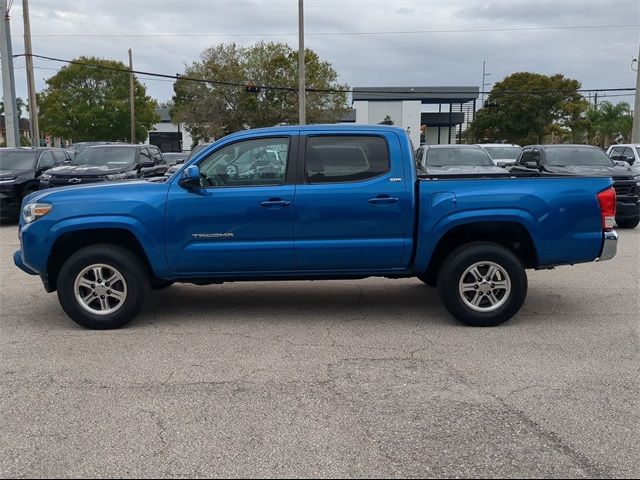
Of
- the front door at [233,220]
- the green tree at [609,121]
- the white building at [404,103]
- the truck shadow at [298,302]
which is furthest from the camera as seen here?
the white building at [404,103]

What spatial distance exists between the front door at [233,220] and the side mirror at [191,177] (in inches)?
2.1

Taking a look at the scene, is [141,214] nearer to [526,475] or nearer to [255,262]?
[255,262]

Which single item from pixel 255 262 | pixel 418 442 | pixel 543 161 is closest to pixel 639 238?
pixel 543 161

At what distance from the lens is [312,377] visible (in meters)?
4.55

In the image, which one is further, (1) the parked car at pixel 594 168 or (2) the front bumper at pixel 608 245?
(1) the parked car at pixel 594 168

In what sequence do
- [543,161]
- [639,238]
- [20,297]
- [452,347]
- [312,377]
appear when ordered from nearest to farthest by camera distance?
[312,377] → [452,347] → [20,297] → [639,238] → [543,161]

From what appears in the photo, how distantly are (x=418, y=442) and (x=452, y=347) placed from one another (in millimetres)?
1805

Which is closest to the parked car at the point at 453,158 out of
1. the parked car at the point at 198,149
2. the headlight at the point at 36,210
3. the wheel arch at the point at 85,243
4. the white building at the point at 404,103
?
the parked car at the point at 198,149

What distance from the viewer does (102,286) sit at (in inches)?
226

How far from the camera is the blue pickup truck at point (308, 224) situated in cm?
562

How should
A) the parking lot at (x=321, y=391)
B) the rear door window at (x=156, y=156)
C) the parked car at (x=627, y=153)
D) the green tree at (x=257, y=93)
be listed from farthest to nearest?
the green tree at (x=257, y=93) < the rear door window at (x=156, y=156) < the parked car at (x=627, y=153) < the parking lot at (x=321, y=391)

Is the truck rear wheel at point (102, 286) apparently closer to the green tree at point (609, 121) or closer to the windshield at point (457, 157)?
the windshield at point (457, 157)

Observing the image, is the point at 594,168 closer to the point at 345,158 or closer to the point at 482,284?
the point at 482,284

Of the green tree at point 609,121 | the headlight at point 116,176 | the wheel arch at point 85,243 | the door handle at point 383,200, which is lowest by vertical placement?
the wheel arch at point 85,243
